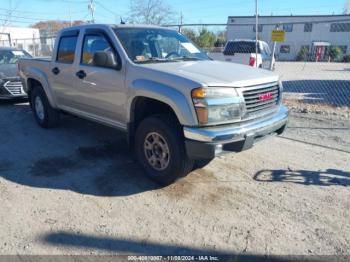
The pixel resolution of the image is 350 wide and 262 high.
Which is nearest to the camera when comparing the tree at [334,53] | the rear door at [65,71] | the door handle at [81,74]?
the door handle at [81,74]

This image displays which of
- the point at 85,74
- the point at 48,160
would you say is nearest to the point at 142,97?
the point at 85,74

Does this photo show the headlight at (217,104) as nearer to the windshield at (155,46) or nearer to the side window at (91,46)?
the windshield at (155,46)

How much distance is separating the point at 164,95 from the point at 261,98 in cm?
123

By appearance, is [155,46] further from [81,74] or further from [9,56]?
[9,56]

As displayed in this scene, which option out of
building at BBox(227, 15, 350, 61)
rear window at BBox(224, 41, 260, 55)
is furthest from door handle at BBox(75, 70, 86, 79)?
building at BBox(227, 15, 350, 61)

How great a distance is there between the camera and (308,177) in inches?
167

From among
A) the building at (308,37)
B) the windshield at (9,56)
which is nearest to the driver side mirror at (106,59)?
the windshield at (9,56)

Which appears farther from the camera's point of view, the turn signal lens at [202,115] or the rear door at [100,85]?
the rear door at [100,85]

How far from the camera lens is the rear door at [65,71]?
17.2 ft

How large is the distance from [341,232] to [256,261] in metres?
1.03

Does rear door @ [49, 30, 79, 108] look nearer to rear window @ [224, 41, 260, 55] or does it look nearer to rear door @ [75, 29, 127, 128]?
rear door @ [75, 29, 127, 128]

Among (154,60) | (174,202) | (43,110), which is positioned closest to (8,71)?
(43,110)

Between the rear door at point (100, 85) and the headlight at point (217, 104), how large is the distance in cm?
125

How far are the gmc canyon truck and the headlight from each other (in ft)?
0.04
